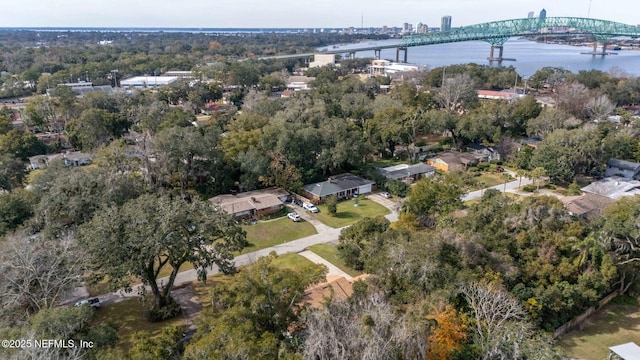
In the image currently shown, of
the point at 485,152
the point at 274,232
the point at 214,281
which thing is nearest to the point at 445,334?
the point at 214,281

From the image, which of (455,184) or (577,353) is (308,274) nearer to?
(577,353)

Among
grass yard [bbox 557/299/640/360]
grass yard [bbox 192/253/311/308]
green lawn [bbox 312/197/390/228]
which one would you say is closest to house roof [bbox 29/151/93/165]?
green lawn [bbox 312/197/390/228]

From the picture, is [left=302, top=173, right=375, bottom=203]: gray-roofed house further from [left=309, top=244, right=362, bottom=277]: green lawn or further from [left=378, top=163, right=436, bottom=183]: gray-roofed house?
[left=309, top=244, right=362, bottom=277]: green lawn

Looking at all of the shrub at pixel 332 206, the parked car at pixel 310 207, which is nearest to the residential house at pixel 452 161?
the shrub at pixel 332 206

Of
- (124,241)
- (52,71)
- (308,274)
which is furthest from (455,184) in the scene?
(52,71)

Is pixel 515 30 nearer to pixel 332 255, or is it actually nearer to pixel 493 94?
pixel 493 94

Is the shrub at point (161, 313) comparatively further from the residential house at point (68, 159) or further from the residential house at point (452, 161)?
the residential house at point (452, 161)
